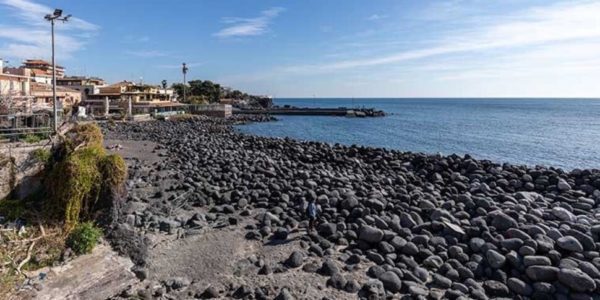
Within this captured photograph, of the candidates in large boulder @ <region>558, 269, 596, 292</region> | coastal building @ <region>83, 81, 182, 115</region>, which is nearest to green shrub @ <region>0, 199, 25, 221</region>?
large boulder @ <region>558, 269, 596, 292</region>

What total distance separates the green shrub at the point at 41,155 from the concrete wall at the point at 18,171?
6cm

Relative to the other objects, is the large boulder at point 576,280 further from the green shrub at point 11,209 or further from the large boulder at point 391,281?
the green shrub at point 11,209

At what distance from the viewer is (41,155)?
1162cm

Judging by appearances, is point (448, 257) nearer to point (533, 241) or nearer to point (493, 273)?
point (493, 273)

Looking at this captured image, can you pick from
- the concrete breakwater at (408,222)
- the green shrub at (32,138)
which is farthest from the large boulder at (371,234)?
the green shrub at (32,138)

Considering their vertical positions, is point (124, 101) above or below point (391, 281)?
above

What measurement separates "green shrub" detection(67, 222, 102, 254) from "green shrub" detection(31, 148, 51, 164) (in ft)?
9.52

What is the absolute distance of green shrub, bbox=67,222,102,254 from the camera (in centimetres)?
925

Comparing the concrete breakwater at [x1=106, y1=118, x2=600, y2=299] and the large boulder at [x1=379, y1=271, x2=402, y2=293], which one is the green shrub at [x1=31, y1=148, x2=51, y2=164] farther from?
the large boulder at [x1=379, y1=271, x2=402, y2=293]

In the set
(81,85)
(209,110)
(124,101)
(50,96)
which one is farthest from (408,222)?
(81,85)

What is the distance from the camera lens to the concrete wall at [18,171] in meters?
11.1

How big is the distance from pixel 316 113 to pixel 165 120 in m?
45.0

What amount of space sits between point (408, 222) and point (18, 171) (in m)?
11.0

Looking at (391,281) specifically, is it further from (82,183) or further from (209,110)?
(209,110)
